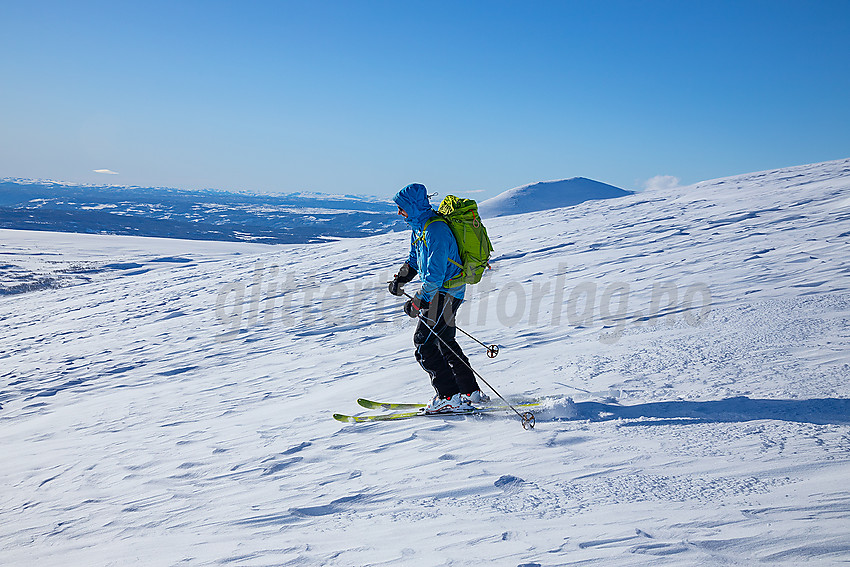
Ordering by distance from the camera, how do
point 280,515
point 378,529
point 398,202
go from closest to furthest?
1. point 378,529
2. point 280,515
3. point 398,202

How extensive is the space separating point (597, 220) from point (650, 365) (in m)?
13.6

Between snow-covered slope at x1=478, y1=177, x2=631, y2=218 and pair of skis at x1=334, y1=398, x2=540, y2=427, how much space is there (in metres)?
70.8

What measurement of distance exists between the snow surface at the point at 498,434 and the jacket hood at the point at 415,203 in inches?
68.2

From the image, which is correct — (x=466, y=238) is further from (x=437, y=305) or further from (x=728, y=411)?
(x=728, y=411)

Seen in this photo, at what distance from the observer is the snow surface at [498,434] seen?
7.82 ft

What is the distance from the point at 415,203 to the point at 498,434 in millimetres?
1920

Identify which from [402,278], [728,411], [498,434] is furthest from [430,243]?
[728,411]

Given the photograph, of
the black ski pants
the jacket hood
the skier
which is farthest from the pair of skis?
the jacket hood

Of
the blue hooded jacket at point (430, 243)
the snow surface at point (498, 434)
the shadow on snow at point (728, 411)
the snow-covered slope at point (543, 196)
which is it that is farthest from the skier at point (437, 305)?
the snow-covered slope at point (543, 196)

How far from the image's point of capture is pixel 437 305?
3.98m

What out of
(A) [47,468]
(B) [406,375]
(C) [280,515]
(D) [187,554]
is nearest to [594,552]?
(C) [280,515]

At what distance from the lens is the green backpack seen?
12.9 ft

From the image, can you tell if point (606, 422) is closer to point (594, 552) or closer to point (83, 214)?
point (594, 552)

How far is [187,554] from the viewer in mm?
2668
